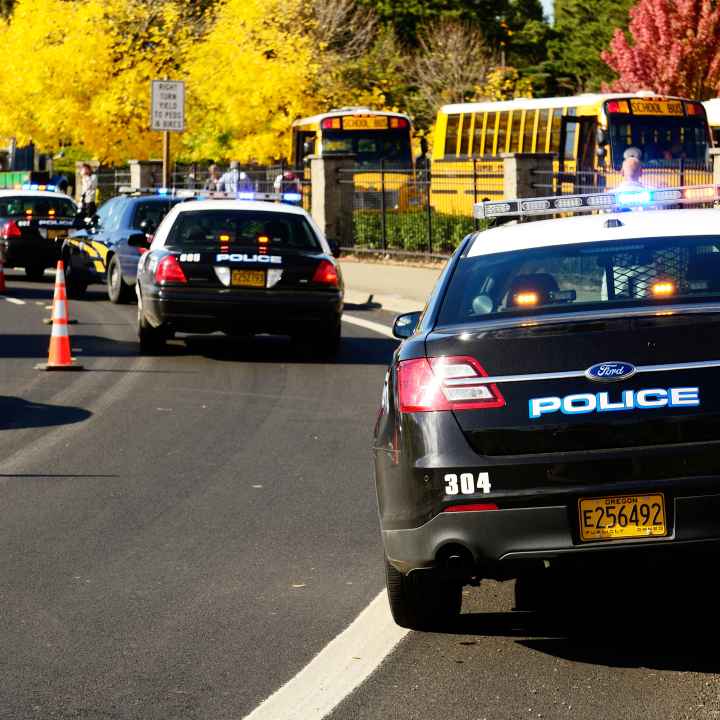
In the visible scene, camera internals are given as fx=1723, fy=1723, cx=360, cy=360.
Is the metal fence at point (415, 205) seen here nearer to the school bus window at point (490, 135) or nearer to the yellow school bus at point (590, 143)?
the yellow school bus at point (590, 143)

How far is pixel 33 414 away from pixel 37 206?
18.2 meters

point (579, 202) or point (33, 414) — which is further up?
point (579, 202)

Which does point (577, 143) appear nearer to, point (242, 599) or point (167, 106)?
point (167, 106)

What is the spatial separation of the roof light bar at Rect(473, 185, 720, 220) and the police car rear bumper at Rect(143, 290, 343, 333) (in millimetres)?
8886

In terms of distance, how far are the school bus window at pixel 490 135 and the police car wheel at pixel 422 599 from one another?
34291 millimetres

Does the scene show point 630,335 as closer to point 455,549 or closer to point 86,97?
point 455,549

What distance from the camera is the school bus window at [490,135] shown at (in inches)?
1590

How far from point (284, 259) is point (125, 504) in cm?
816

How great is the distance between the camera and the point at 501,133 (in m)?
39.9

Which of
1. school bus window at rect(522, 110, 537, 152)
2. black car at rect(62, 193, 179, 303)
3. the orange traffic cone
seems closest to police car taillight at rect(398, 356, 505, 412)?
the orange traffic cone

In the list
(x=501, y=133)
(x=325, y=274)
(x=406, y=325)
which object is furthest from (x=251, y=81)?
(x=406, y=325)

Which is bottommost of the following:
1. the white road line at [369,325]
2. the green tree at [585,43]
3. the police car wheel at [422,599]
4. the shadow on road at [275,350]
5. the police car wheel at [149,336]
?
the white road line at [369,325]

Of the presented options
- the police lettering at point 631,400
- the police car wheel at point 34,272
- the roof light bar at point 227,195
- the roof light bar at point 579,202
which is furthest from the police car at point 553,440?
the police car wheel at point 34,272

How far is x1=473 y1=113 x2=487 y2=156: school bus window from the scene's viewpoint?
4097 centimetres
